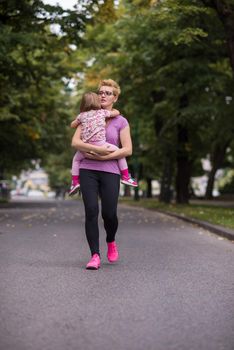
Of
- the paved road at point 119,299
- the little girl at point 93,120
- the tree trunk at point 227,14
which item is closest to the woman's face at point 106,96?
the little girl at point 93,120

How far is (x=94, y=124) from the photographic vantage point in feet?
24.4

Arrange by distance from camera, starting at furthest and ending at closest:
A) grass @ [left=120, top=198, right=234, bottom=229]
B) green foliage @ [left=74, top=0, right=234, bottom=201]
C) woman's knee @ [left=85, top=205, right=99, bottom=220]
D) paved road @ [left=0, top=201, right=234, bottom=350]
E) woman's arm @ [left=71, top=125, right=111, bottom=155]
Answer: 1. green foliage @ [left=74, top=0, right=234, bottom=201]
2. grass @ [left=120, top=198, right=234, bottom=229]
3. woman's knee @ [left=85, top=205, right=99, bottom=220]
4. woman's arm @ [left=71, top=125, right=111, bottom=155]
5. paved road @ [left=0, top=201, right=234, bottom=350]

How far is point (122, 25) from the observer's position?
26.2 m

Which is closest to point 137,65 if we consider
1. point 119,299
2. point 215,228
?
point 215,228

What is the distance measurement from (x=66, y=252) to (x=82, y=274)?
2415mm

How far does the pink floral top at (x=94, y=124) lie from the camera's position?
24.4 ft

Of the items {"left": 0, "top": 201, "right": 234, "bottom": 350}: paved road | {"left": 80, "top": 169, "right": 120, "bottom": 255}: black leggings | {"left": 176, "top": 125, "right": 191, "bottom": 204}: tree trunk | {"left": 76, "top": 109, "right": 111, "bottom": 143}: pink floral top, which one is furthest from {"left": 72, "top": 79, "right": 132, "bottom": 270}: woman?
{"left": 176, "top": 125, "right": 191, "bottom": 204}: tree trunk

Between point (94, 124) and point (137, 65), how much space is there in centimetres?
1880

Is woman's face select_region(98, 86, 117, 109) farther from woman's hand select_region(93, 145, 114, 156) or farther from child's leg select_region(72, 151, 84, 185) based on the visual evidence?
child's leg select_region(72, 151, 84, 185)

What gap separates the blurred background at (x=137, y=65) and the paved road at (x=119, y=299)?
8.28m

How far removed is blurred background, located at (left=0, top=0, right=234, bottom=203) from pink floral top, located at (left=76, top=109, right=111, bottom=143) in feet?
29.1

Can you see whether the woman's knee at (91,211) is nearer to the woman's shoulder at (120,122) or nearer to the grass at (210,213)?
the woman's shoulder at (120,122)

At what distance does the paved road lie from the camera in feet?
14.6

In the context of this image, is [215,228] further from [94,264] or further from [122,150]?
[122,150]
